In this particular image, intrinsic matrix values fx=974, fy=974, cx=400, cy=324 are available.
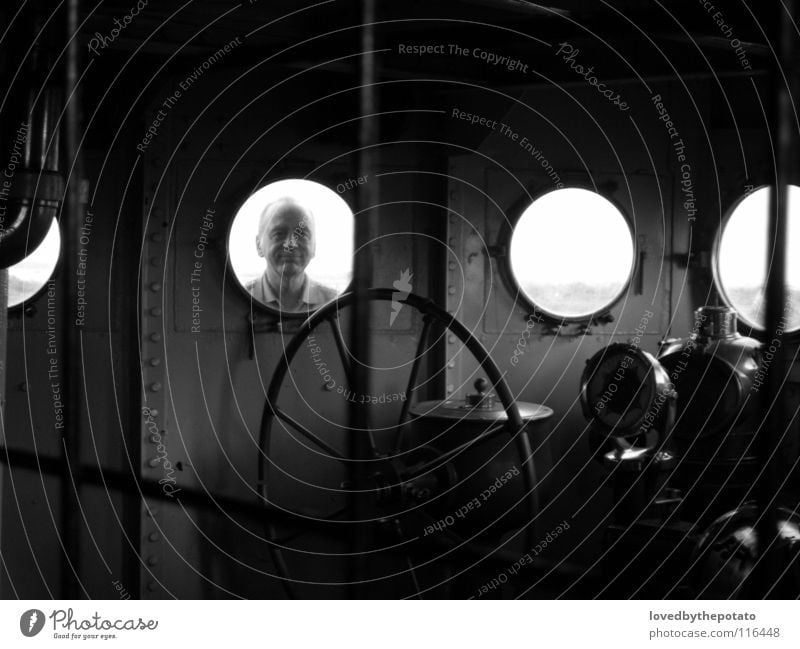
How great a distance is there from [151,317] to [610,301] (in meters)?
1.31

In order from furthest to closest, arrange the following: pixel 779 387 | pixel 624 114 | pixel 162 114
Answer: pixel 624 114 < pixel 162 114 < pixel 779 387

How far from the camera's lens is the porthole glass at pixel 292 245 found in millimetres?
2553

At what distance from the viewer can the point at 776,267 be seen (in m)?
0.80

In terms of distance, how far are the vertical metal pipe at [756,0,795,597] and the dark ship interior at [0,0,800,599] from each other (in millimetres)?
917

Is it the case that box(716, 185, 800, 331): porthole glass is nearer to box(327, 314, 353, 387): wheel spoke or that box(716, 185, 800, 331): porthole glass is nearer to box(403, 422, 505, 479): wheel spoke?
box(403, 422, 505, 479): wheel spoke

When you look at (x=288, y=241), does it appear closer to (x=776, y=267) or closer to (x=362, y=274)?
(x=362, y=274)

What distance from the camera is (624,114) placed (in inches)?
111

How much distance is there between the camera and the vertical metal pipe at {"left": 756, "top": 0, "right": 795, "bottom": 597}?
0.82 m

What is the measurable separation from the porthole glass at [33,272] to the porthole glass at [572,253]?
1227 mm

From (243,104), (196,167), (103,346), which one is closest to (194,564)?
(103,346)

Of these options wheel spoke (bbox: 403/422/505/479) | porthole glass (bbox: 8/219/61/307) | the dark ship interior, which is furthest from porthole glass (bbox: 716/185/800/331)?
porthole glass (bbox: 8/219/61/307)

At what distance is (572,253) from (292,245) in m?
0.82

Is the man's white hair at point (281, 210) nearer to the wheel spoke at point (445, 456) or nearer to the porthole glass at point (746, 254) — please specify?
the wheel spoke at point (445, 456)
